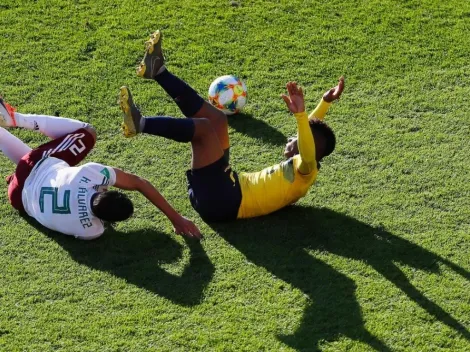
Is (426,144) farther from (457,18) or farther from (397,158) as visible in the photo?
(457,18)

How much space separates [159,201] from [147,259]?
46 centimetres

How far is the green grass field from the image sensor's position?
5.91 m

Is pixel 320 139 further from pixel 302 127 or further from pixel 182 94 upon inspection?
pixel 182 94

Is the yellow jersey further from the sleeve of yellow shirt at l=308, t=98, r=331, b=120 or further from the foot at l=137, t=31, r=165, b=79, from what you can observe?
the foot at l=137, t=31, r=165, b=79

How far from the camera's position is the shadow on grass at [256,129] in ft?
25.9

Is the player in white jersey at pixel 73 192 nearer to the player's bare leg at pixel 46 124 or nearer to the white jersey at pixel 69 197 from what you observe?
the white jersey at pixel 69 197

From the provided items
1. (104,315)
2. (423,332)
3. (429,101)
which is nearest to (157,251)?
(104,315)

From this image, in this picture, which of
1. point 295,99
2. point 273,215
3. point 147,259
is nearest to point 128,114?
point 147,259

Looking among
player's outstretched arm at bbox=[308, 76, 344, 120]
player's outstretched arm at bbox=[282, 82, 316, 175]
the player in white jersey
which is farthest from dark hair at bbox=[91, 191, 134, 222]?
player's outstretched arm at bbox=[308, 76, 344, 120]

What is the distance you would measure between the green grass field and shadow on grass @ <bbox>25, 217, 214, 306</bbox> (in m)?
0.01

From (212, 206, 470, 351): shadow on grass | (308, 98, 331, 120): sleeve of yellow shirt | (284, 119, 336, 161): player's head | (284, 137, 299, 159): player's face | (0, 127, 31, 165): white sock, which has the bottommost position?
(212, 206, 470, 351): shadow on grass

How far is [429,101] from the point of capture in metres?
8.37

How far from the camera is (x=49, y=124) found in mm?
7277

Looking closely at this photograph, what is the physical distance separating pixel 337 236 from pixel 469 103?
2448 millimetres
